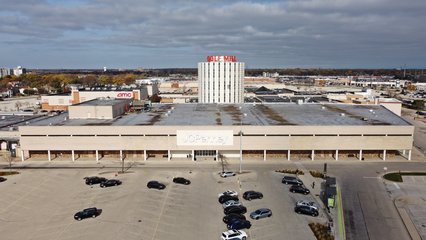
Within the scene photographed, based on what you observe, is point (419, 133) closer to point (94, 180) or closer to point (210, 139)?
point (210, 139)

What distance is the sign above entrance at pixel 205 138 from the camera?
56844 mm

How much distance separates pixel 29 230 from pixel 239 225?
21.4 meters

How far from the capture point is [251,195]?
139ft

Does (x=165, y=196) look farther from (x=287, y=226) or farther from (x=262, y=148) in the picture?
(x=262, y=148)

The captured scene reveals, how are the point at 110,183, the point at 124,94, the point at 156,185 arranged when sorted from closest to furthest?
the point at 156,185
the point at 110,183
the point at 124,94

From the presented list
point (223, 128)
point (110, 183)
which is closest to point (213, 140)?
point (223, 128)

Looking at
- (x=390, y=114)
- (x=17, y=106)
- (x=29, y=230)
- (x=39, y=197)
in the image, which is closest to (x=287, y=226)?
(x=29, y=230)

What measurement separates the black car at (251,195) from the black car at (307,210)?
5.44 meters

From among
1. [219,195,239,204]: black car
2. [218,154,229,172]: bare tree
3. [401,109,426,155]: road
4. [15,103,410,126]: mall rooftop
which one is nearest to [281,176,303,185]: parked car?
[219,195,239,204]: black car

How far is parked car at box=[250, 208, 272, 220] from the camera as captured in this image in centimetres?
3700

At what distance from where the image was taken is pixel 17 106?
385 feet

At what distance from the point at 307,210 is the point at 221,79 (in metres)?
74.9

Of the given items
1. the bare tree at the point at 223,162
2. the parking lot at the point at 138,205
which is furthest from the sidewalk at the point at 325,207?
the bare tree at the point at 223,162

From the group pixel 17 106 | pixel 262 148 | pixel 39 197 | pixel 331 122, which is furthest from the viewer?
pixel 17 106
